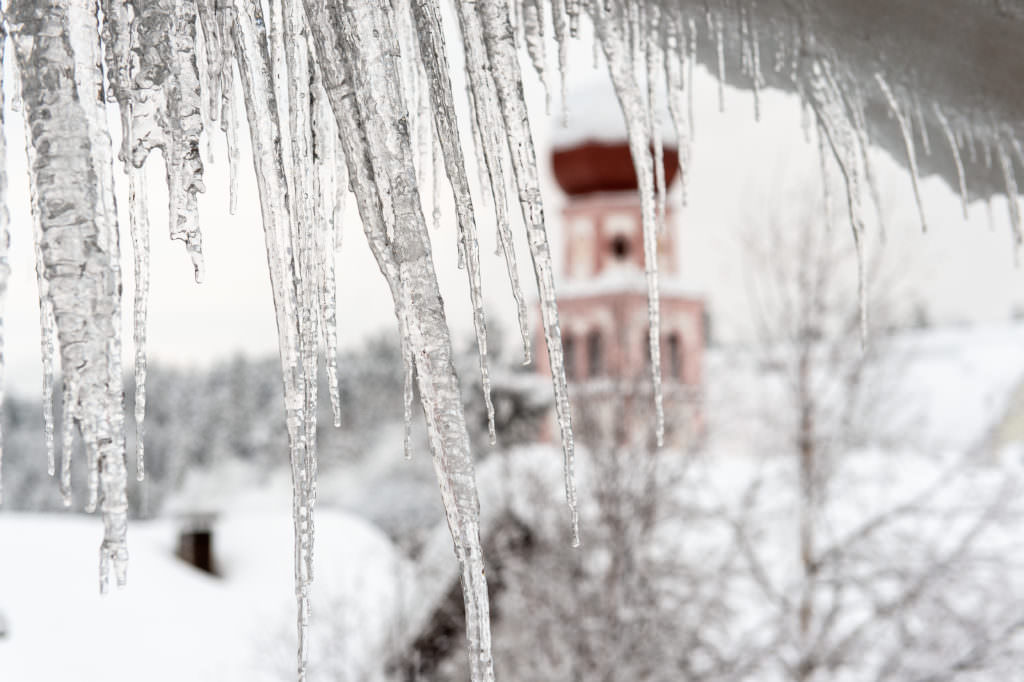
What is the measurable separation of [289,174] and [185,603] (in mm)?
9216

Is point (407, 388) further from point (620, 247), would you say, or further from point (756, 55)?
point (620, 247)

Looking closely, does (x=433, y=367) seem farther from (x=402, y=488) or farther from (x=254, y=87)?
(x=402, y=488)

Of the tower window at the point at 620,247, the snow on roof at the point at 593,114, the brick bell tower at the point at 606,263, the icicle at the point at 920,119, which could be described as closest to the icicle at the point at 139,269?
the icicle at the point at 920,119

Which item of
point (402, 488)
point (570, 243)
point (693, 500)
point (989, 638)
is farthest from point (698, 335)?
point (989, 638)

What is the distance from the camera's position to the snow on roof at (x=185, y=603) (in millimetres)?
7434

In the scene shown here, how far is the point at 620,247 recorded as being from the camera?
66.7 ft

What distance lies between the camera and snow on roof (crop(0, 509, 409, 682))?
24.4 ft

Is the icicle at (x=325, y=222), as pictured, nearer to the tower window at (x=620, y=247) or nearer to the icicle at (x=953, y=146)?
the icicle at (x=953, y=146)

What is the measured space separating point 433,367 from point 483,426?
1302 cm

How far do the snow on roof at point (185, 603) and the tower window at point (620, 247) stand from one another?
881 cm

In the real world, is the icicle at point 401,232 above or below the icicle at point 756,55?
below

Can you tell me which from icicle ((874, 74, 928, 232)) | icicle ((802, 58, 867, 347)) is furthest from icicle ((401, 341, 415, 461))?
icicle ((874, 74, 928, 232))

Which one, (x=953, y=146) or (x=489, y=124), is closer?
(x=489, y=124)

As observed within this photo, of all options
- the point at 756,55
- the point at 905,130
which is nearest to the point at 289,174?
the point at 756,55
